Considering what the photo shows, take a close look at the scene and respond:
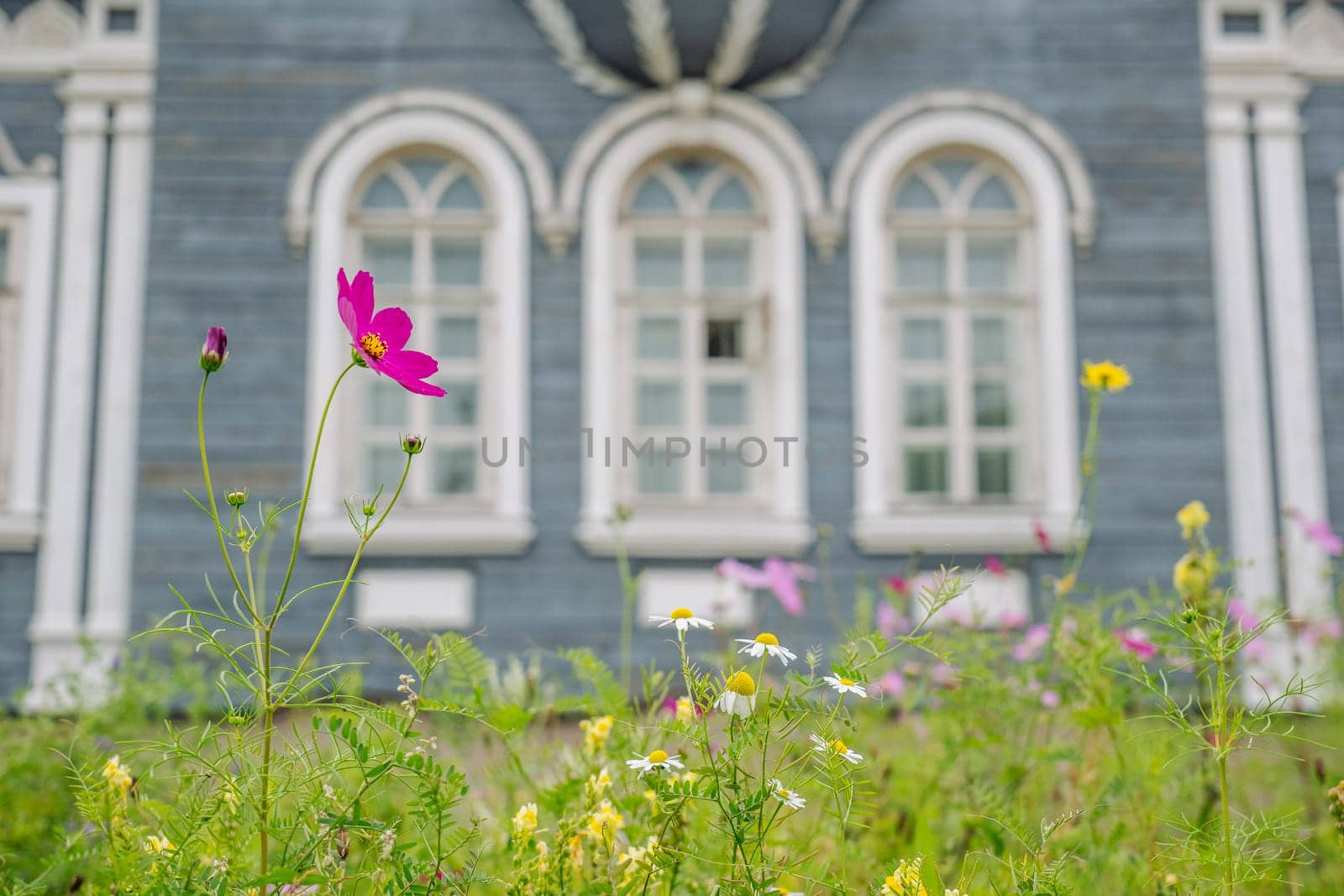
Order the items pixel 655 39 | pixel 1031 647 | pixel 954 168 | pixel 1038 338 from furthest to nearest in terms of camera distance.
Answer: pixel 954 168, pixel 1038 338, pixel 655 39, pixel 1031 647

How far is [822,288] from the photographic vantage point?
502cm

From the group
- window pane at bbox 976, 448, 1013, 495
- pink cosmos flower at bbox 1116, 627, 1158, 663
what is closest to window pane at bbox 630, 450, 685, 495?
window pane at bbox 976, 448, 1013, 495

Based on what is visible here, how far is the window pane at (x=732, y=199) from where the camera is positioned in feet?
16.9

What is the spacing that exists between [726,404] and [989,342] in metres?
1.26

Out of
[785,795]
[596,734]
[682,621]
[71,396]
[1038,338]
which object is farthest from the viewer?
[1038,338]

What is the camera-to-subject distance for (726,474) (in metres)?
5.06

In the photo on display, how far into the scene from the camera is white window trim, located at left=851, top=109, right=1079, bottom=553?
4879 millimetres

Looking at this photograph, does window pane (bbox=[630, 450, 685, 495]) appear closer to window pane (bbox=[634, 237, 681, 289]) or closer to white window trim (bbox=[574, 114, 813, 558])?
white window trim (bbox=[574, 114, 813, 558])

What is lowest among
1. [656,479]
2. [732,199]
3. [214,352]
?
[214,352]

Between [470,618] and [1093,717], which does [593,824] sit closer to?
[1093,717]

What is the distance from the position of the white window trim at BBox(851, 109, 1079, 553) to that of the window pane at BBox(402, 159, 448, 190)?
192 centimetres

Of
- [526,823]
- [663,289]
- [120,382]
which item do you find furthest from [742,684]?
[120,382]

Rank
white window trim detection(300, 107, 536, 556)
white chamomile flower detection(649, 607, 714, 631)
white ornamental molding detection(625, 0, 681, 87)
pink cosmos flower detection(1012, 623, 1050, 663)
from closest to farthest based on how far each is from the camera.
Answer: white chamomile flower detection(649, 607, 714, 631)
pink cosmos flower detection(1012, 623, 1050, 663)
white ornamental molding detection(625, 0, 681, 87)
white window trim detection(300, 107, 536, 556)

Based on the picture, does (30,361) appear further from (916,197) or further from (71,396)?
(916,197)
